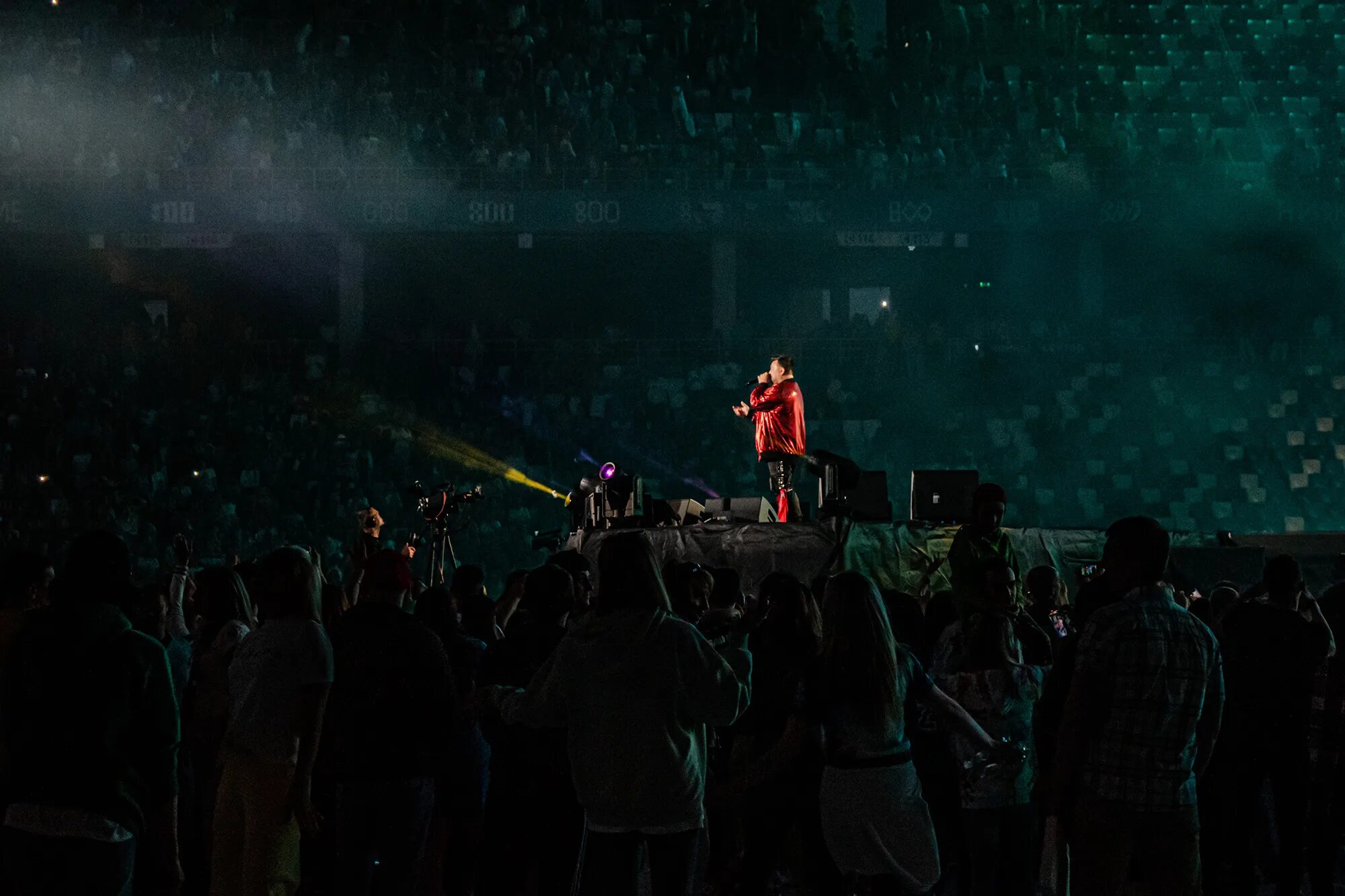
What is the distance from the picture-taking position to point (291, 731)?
12.8 ft

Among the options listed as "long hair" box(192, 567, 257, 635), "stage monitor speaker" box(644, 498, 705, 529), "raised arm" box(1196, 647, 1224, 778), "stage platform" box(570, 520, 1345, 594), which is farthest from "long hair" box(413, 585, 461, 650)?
"stage monitor speaker" box(644, 498, 705, 529)

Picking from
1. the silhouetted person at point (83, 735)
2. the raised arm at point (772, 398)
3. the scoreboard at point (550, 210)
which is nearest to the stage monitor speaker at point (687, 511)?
the raised arm at point (772, 398)

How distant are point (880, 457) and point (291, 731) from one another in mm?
14566

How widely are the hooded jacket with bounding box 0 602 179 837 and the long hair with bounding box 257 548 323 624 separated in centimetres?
98

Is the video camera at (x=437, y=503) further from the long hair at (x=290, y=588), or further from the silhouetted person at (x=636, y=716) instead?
the silhouetted person at (x=636, y=716)

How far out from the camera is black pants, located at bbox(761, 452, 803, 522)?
10484 mm

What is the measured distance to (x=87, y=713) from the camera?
2.86 m

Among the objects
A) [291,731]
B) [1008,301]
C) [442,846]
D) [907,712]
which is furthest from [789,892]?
[1008,301]

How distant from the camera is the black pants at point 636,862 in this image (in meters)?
3.29

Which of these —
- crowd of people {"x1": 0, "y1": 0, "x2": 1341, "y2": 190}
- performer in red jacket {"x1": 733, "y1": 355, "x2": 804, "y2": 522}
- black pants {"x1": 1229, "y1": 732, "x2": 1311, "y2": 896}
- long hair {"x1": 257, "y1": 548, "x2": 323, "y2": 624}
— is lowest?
black pants {"x1": 1229, "y1": 732, "x2": 1311, "y2": 896}

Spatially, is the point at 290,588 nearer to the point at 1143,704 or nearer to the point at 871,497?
the point at 1143,704

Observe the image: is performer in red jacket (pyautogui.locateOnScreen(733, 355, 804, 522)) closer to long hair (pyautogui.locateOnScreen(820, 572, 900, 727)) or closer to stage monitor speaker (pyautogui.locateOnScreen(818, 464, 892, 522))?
stage monitor speaker (pyautogui.locateOnScreen(818, 464, 892, 522))

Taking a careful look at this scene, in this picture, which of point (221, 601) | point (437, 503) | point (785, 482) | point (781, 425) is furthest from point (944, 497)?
point (221, 601)

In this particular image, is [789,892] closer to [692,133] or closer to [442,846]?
[442,846]
